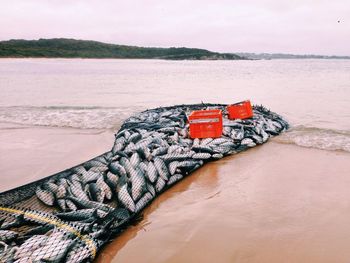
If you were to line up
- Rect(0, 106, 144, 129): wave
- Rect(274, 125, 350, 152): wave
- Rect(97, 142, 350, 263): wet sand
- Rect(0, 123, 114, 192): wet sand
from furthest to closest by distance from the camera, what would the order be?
Rect(0, 106, 144, 129): wave, Rect(274, 125, 350, 152): wave, Rect(0, 123, 114, 192): wet sand, Rect(97, 142, 350, 263): wet sand

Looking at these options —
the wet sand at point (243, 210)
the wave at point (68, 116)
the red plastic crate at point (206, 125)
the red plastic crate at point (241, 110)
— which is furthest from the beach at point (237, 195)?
the red plastic crate at point (241, 110)

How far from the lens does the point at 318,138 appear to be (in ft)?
34.0

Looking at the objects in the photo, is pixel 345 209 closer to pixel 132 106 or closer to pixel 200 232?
pixel 200 232

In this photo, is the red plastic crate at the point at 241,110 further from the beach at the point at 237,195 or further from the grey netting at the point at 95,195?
the grey netting at the point at 95,195

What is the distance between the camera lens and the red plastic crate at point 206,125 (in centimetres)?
905

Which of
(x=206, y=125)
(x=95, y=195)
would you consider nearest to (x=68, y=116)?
(x=206, y=125)

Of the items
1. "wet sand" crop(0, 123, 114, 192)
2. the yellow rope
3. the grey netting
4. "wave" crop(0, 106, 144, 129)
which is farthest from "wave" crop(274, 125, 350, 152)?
the yellow rope

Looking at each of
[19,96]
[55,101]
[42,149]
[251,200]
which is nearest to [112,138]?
[42,149]

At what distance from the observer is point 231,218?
5.21 m

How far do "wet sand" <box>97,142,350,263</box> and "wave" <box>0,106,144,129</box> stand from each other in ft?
23.2

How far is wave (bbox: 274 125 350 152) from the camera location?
9.45 metres

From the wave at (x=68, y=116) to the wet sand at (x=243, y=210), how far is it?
4.16 metres

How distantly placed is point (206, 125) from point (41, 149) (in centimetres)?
454

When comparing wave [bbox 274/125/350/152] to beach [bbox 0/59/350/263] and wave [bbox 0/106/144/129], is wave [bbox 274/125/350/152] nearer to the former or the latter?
beach [bbox 0/59/350/263]
